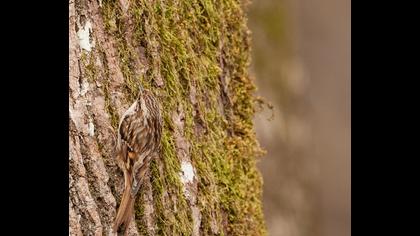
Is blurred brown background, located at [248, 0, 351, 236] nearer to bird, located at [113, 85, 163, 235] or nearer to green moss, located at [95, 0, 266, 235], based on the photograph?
green moss, located at [95, 0, 266, 235]

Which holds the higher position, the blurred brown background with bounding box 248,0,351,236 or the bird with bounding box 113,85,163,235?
the blurred brown background with bounding box 248,0,351,236

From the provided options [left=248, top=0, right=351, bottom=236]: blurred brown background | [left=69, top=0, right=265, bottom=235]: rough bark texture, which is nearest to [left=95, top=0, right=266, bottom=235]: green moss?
[left=69, top=0, right=265, bottom=235]: rough bark texture

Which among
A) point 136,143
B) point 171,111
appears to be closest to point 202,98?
point 171,111

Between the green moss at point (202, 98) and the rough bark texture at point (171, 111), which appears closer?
the rough bark texture at point (171, 111)

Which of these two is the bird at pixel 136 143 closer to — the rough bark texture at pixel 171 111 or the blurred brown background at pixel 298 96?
the rough bark texture at pixel 171 111

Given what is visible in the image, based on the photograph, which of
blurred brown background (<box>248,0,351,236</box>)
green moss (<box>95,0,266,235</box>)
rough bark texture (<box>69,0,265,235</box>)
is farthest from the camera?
blurred brown background (<box>248,0,351,236</box>)

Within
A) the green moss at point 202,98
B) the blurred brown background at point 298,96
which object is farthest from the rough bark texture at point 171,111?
the blurred brown background at point 298,96

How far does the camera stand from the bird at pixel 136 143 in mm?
2352

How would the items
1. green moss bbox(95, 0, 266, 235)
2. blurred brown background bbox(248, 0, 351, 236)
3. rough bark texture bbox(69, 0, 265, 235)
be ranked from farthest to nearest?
blurred brown background bbox(248, 0, 351, 236) → green moss bbox(95, 0, 266, 235) → rough bark texture bbox(69, 0, 265, 235)

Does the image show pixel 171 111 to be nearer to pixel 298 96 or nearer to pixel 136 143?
pixel 136 143

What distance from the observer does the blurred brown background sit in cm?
430

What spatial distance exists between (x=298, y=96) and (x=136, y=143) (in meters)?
1.99
